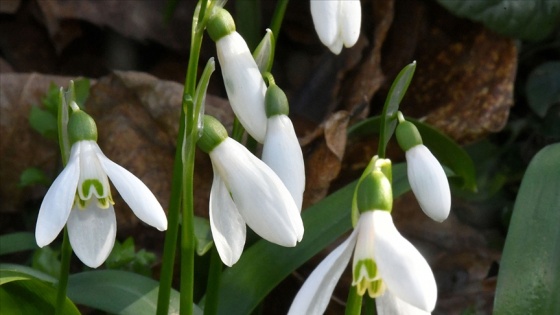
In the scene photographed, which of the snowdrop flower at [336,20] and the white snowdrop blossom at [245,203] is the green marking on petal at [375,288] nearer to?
the white snowdrop blossom at [245,203]

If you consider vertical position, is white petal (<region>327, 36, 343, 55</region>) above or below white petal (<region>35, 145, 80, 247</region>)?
above

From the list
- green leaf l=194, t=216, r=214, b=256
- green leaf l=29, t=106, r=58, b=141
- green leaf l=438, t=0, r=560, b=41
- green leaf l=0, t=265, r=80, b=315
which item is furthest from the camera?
green leaf l=438, t=0, r=560, b=41

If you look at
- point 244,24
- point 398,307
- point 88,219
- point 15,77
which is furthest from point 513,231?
point 15,77

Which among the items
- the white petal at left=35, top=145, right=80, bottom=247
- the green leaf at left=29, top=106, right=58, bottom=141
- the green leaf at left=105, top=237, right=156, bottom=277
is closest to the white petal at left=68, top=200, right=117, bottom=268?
the white petal at left=35, top=145, right=80, bottom=247

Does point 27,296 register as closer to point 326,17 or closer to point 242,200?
point 242,200

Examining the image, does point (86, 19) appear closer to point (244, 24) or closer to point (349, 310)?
point (244, 24)

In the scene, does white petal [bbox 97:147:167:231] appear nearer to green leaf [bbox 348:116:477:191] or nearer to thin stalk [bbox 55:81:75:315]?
thin stalk [bbox 55:81:75:315]

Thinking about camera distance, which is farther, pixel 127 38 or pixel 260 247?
pixel 127 38
